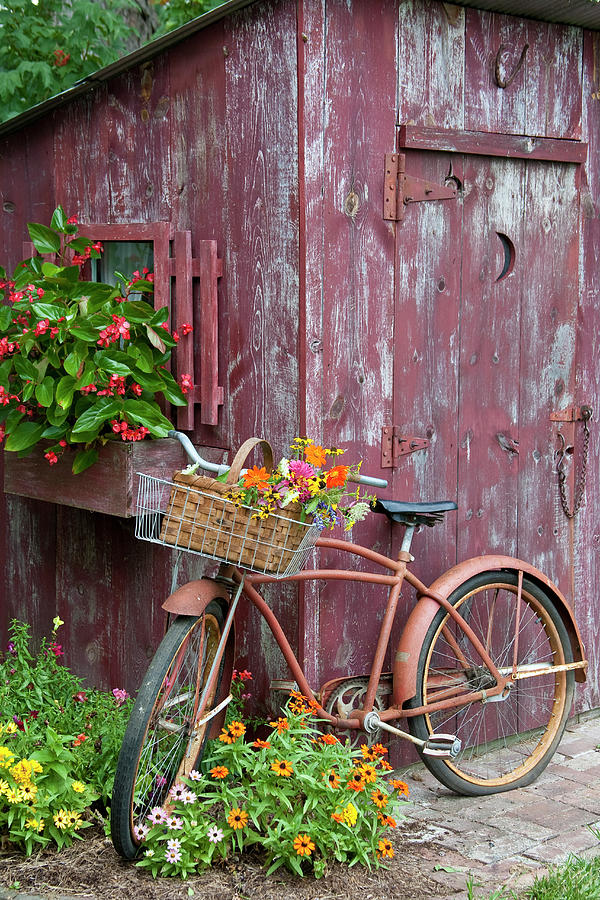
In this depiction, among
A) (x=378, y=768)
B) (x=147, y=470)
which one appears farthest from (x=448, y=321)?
(x=378, y=768)

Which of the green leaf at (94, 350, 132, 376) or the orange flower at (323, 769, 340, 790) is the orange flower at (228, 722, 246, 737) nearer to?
the orange flower at (323, 769, 340, 790)

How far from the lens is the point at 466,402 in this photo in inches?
180

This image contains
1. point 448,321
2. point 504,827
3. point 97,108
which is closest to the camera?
point 504,827

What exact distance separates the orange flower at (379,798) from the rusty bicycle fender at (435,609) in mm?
483

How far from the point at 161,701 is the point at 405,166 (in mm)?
2169

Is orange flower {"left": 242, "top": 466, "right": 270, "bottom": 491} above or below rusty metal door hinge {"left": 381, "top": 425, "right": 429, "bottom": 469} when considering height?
below

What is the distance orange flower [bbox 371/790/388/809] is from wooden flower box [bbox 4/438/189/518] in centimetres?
135

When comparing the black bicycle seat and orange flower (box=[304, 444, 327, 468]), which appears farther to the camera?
the black bicycle seat

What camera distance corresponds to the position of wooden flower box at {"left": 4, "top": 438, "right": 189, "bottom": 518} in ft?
13.8

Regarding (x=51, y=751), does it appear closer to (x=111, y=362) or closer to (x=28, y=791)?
(x=28, y=791)

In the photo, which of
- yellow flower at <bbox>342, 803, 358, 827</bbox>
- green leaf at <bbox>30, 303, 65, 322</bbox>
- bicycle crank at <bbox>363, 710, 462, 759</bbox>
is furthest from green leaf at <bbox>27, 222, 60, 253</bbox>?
yellow flower at <bbox>342, 803, 358, 827</bbox>

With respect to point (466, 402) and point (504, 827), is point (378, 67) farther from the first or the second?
point (504, 827)

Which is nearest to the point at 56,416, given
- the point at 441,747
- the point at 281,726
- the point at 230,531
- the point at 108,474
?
the point at 108,474

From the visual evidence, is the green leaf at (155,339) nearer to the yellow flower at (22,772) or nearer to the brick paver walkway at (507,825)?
the yellow flower at (22,772)
